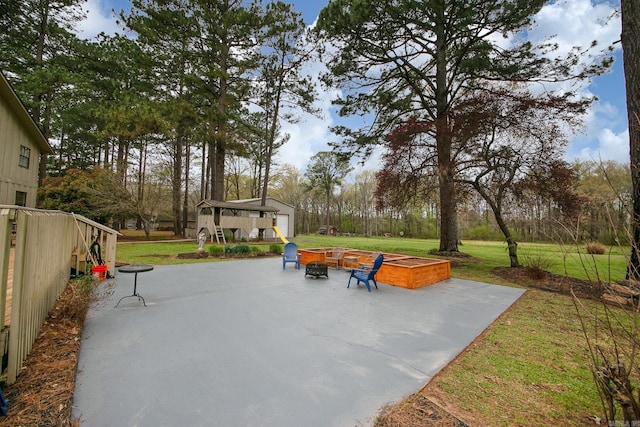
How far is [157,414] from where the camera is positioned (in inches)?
79.9

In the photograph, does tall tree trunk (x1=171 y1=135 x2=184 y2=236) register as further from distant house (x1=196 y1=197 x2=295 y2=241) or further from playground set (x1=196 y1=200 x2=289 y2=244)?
playground set (x1=196 y1=200 x2=289 y2=244)

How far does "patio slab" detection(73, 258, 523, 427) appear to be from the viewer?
2.12 metres

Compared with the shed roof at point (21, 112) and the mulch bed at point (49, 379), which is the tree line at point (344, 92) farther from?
the mulch bed at point (49, 379)

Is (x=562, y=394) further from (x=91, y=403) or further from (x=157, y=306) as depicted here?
(x=157, y=306)

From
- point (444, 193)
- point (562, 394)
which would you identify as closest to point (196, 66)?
point (444, 193)

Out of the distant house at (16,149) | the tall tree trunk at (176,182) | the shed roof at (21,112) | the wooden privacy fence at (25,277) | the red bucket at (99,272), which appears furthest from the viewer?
the tall tree trunk at (176,182)

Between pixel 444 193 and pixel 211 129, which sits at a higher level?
pixel 211 129

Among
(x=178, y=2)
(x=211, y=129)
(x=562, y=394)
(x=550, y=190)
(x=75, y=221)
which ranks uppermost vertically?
(x=178, y=2)

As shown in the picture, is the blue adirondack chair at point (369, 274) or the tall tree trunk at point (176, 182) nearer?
the blue adirondack chair at point (369, 274)

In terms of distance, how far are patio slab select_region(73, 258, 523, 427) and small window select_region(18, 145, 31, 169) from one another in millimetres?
7535

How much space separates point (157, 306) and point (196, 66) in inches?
566

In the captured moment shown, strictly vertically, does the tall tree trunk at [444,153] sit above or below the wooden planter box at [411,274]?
above

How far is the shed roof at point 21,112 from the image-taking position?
7.61 metres

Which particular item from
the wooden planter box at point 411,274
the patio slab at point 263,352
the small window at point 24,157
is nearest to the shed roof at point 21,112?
the small window at point 24,157
